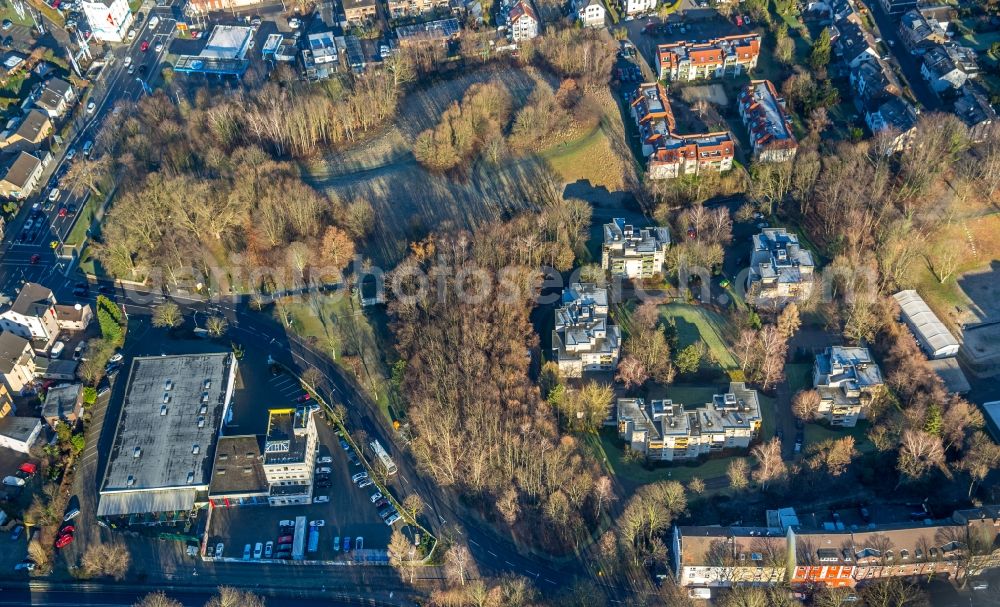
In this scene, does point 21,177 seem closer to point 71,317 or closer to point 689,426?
point 71,317

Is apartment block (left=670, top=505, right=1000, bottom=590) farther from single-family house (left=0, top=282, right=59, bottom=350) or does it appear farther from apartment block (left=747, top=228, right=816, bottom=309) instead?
single-family house (left=0, top=282, right=59, bottom=350)

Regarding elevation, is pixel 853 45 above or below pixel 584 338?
above

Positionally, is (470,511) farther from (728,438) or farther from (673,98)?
(673,98)

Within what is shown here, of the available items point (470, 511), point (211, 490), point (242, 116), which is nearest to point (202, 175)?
point (242, 116)

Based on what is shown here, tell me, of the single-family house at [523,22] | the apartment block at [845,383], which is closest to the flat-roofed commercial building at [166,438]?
the apartment block at [845,383]

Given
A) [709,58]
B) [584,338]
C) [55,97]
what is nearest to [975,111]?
[709,58]
